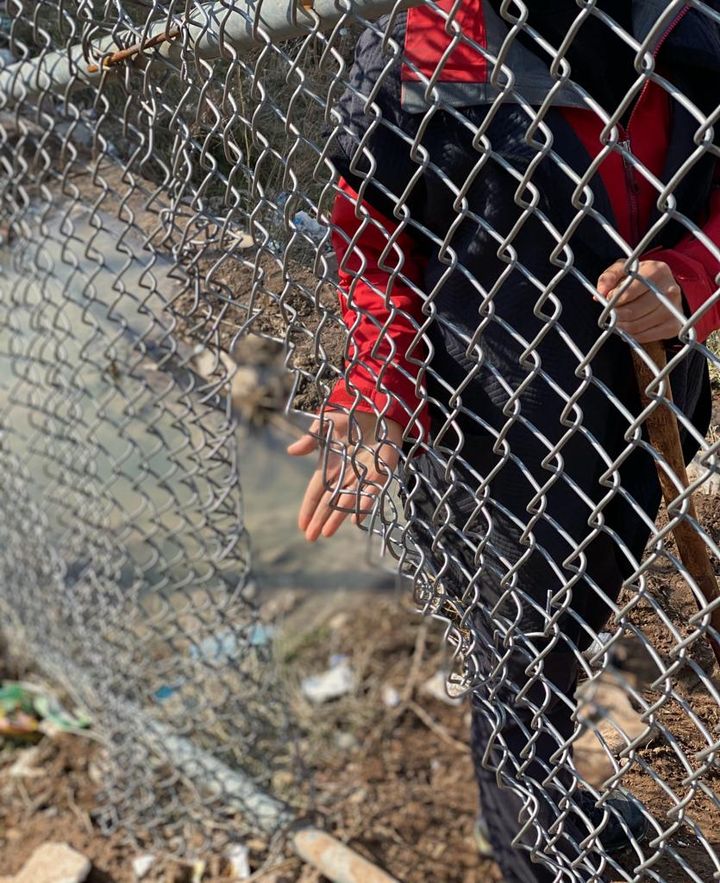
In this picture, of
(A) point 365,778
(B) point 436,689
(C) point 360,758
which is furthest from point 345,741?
(B) point 436,689

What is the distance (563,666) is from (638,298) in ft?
2.60

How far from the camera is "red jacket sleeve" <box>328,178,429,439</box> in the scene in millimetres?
1599

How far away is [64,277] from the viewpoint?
9.55ft

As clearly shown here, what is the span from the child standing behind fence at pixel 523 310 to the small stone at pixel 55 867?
1.40 metres

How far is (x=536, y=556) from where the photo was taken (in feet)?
5.73

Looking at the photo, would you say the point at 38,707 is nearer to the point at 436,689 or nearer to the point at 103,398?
the point at 103,398

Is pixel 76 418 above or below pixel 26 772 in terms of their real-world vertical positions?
above

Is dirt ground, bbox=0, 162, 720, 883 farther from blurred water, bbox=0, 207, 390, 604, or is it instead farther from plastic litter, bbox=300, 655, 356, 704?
blurred water, bbox=0, 207, 390, 604

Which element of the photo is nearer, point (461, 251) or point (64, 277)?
point (461, 251)

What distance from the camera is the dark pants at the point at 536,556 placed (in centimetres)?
159

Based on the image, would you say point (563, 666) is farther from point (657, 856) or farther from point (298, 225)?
point (298, 225)

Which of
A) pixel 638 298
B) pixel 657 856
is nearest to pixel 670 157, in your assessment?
pixel 638 298

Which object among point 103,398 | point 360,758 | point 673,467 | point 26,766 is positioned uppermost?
point 673,467

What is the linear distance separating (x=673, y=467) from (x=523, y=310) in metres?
0.34
